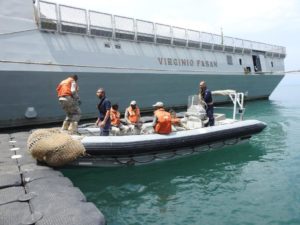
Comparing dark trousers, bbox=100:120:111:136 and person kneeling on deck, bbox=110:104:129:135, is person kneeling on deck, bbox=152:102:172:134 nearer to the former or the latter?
person kneeling on deck, bbox=110:104:129:135

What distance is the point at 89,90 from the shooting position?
15188 millimetres

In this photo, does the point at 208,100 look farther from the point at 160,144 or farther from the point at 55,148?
the point at 55,148

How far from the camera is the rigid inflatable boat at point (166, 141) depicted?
7.64 m

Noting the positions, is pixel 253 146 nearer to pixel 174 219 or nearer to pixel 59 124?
pixel 174 219

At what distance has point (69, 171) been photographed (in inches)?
303

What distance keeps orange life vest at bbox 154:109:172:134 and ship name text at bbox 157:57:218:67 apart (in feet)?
33.6

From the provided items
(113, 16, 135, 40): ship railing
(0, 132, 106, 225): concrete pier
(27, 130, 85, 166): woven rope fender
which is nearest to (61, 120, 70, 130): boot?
(27, 130, 85, 166): woven rope fender

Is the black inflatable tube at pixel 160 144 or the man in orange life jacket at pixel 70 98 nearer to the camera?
the black inflatable tube at pixel 160 144

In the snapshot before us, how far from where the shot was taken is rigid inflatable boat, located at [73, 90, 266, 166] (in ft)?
25.1

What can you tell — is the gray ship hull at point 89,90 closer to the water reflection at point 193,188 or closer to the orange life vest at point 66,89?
the orange life vest at point 66,89

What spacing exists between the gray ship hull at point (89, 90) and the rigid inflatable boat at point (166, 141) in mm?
4833

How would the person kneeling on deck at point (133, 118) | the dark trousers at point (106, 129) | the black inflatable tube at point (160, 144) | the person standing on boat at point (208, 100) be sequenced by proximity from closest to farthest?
the black inflatable tube at point (160, 144) < the dark trousers at point (106, 129) < the person kneeling on deck at point (133, 118) < the person standing on boat at point (208, 100)

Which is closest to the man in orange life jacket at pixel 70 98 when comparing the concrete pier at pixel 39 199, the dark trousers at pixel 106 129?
the dark trousers at pixel 106 129

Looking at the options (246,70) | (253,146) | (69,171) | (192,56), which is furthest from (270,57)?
(69,171)
